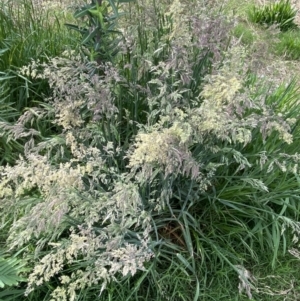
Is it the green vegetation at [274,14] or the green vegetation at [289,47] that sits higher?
the green vegetation at [274,14]

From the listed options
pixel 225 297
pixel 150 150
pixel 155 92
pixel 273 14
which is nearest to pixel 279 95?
pixel 155 92

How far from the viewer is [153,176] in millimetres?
1904

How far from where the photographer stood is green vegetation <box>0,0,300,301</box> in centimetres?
178

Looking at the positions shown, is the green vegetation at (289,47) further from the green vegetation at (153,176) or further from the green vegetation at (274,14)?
the green vegetation at (153,176)

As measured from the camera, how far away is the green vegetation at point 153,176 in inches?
70.1

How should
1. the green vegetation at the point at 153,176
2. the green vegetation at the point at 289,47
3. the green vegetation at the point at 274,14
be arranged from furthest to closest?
the green vegetation at the point at 274,14 → the green vegetation at the point at 289,47 → the green vegetation at the point at 153,176

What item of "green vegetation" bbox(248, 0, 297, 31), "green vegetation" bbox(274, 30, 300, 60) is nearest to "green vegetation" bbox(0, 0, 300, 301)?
"green vegetation" bbox(274, 30, 300, 60)

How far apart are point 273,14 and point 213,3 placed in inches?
93.0

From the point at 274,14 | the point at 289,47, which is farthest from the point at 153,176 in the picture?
the point at 274,14

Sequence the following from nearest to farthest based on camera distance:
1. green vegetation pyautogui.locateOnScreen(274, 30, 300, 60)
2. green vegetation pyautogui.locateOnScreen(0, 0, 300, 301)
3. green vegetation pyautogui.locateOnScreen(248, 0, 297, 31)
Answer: green vegetation pyautogui.locateOnScreen(0, 0, 300, 301) < green vegetation pyautogui.locateOnScreen(274, 30, 300, 60) < green vegetation pyautogui.locateOnScreen(248, 0, 297, 31)

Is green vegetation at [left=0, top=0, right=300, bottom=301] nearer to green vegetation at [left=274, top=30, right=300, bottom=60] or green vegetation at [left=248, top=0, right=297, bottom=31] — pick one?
green vegetation at [left=274, top=30, right=300, bottom=60]

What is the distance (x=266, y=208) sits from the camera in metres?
2.32

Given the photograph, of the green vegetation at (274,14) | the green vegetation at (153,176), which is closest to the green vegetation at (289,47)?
the green vegetation at (274,14)

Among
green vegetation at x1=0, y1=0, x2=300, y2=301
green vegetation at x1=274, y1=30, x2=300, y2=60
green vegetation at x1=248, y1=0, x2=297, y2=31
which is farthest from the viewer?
green vegetation at x1=248, y1=0, x2=297, y2=31
